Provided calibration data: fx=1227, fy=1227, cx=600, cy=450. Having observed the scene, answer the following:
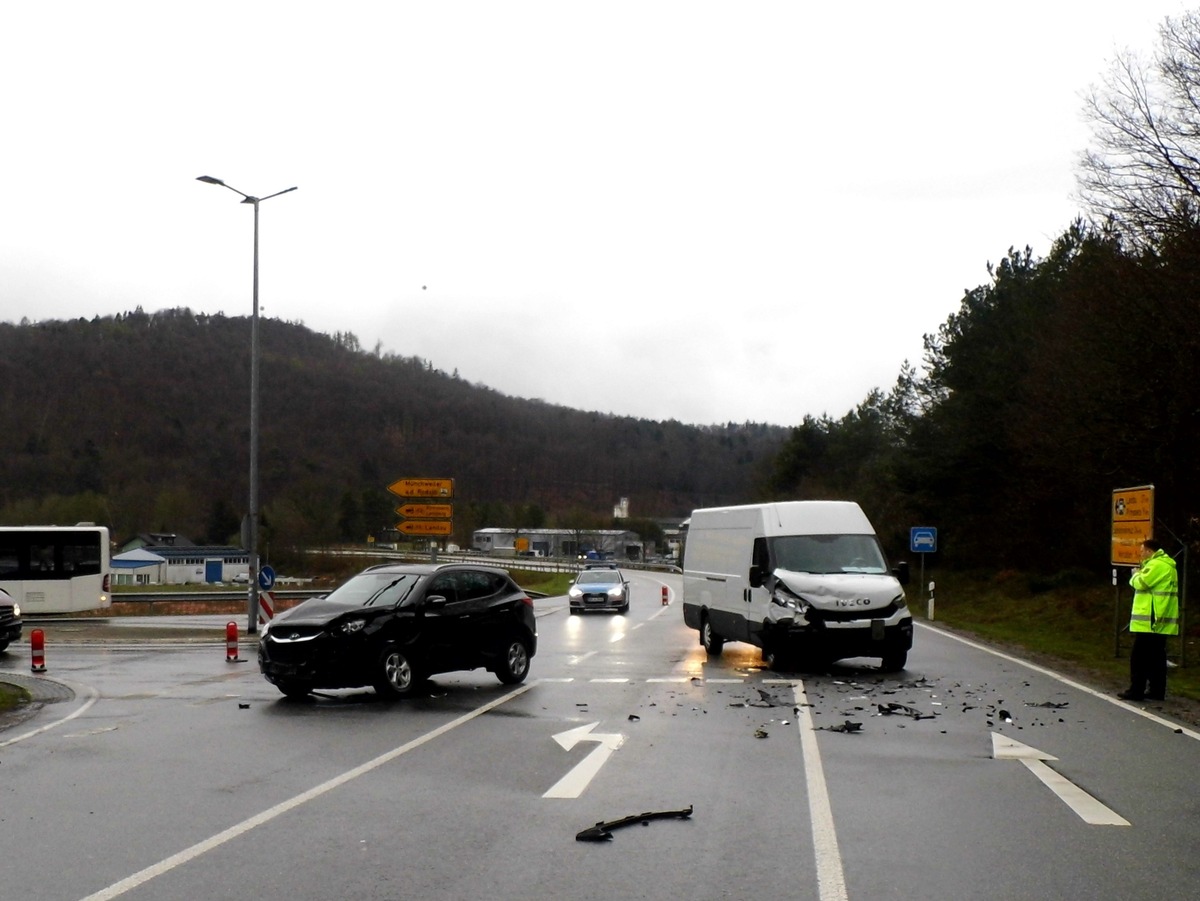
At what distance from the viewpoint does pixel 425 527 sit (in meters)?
33.4

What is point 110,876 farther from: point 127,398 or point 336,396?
point 127,398

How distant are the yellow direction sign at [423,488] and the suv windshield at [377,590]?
16183 millimetres

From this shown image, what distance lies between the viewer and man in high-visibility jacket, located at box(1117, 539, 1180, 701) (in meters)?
14.0

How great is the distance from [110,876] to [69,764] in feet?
14.2

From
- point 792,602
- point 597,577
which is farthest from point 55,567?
point 792,602

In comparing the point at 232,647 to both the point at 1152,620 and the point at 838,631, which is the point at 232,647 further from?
the point at 1152,620

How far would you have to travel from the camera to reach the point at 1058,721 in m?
12.7

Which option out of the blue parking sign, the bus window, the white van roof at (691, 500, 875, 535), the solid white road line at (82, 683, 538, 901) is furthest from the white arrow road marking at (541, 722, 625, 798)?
the bus window

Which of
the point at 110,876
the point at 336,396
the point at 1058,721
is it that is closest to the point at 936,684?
the point at 1058,721

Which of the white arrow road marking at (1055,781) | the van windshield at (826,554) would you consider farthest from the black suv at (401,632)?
the white arrow road marking at (1055,781)

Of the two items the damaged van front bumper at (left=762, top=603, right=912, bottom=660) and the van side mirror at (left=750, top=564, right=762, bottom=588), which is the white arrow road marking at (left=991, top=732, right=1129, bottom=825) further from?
the van side mirror at (left=750, top=564, right=762, bottom=588)

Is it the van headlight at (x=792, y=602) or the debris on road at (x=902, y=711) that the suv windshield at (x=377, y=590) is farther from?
the debris on road at (x=902, y=711)

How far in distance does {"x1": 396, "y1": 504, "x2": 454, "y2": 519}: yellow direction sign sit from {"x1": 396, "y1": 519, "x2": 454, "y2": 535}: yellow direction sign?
14 centimetres

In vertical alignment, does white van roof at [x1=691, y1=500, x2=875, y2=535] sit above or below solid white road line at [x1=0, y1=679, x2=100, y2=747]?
above
